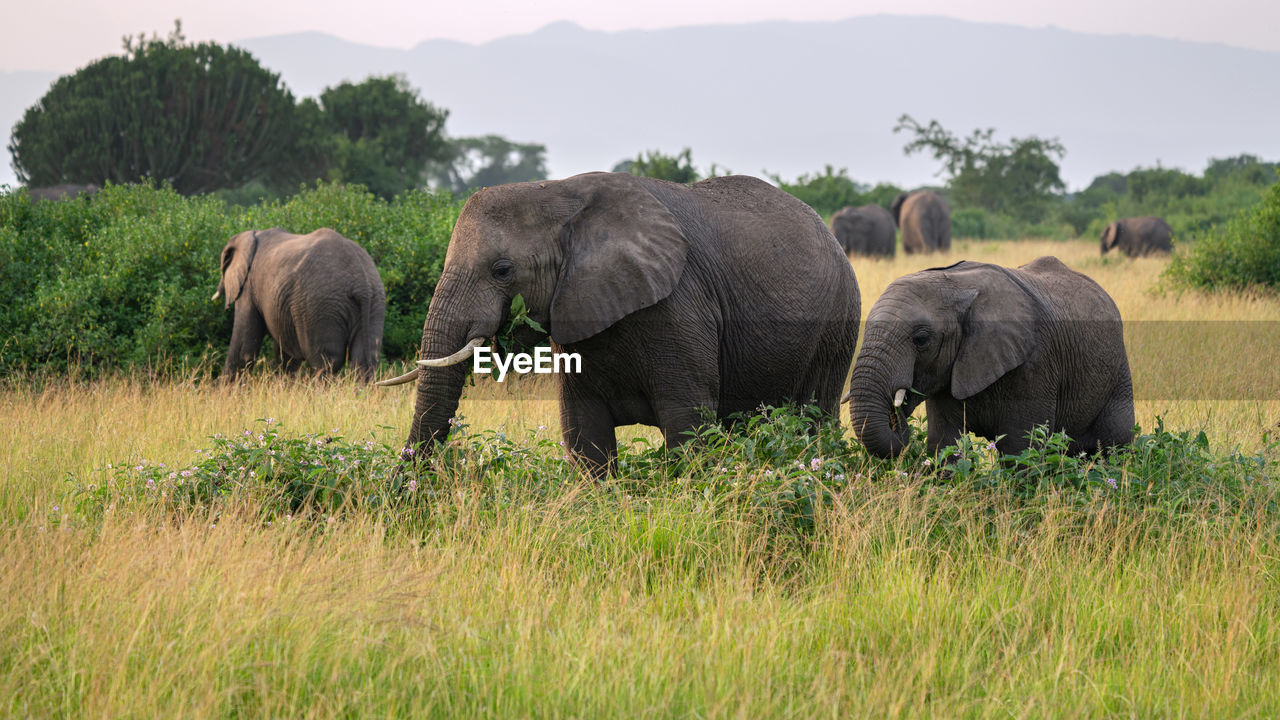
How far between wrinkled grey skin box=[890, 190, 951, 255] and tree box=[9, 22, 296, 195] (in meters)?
20.0

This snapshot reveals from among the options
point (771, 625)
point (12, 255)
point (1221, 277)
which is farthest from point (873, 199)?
point (771, 625)

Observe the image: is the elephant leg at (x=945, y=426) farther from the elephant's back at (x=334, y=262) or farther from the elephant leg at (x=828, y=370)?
the elephant's back at (x=334, y=262)

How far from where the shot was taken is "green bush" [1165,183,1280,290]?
16078 millimetres

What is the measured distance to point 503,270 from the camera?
5.50 m

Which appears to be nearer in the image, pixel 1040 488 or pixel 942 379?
pixel 1040 488

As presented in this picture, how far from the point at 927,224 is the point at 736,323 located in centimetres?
2600

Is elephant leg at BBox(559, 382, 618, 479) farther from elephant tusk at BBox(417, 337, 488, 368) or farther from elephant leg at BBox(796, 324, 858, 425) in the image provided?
elephant leg at BBox(796, 324, 858, 425)

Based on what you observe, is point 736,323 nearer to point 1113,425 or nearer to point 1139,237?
point 1113,425

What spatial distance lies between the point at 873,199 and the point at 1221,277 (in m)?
23.3

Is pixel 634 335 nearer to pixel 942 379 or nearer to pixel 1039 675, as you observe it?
pixel 942 379

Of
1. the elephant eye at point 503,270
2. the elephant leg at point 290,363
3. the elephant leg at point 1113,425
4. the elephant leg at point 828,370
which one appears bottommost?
the elephant leg at point 290,363

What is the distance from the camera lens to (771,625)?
14.1 ft

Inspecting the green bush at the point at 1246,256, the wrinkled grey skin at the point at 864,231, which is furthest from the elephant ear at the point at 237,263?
the wrinkled grey skin at the point at 864,231

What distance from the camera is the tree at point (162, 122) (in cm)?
3488
